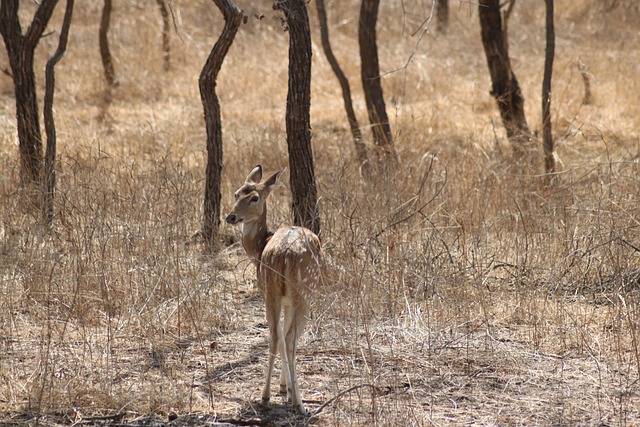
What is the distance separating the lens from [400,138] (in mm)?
10883

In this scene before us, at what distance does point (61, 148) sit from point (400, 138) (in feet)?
12.7

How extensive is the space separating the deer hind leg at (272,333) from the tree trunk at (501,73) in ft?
21.0

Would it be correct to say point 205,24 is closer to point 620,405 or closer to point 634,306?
point 634,306

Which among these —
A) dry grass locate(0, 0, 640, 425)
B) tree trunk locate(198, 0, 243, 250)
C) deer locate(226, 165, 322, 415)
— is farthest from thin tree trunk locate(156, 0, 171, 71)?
deer locate(226, 165, 322, 415)

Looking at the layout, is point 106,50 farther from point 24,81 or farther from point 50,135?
point 50,135

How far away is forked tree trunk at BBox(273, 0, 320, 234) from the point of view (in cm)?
701

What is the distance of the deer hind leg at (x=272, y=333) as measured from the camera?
4613mm

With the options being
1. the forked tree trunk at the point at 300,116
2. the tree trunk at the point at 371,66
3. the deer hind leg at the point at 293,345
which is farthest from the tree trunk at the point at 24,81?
the deer hind leg at the point at 293,345

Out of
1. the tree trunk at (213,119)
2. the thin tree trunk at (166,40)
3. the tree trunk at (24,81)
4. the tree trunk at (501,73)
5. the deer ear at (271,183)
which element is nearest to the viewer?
the deer ear at (271,183)

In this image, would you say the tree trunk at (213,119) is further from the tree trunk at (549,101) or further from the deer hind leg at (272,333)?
the tree trunk at (549,101)

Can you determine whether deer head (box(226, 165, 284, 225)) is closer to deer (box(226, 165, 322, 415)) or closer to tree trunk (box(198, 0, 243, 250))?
deer (box(226, 165, 322, 415))

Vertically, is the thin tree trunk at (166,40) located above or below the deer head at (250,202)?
above

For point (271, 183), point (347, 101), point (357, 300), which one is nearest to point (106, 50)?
point (347, 101)

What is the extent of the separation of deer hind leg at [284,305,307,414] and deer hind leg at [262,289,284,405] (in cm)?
5
